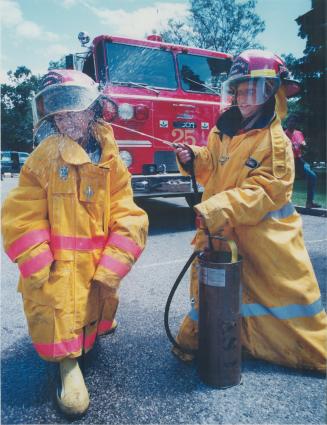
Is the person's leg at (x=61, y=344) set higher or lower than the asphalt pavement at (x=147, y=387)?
higher

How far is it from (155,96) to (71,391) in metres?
4.65

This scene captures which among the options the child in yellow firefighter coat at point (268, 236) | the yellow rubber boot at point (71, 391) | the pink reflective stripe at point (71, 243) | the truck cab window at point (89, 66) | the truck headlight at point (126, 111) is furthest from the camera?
the truck cab window at point (89, 66)

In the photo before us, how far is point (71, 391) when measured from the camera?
1881 mm

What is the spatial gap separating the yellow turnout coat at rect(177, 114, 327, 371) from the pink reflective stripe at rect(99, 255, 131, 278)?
1.95ft

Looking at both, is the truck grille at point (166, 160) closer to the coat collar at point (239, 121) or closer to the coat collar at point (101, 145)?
the coat collar at point (239, 121)

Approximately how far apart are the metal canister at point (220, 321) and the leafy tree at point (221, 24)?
995 inches

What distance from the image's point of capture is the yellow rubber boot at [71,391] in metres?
1.83

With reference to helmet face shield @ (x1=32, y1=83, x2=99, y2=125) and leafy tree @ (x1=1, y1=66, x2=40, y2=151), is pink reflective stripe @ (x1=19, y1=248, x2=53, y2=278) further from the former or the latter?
leafy tree @ (x1=1, y1=66, x2=40, y2=151)

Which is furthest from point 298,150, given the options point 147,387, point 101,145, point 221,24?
point 221,24

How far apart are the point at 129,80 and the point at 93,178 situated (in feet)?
12.6

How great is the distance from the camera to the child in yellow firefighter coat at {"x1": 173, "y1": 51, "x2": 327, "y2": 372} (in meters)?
2.08

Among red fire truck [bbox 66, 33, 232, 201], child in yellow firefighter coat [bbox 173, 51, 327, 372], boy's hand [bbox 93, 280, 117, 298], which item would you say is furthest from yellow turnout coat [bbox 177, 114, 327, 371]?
red fire truck [bbox 66, 33, 232, 201]

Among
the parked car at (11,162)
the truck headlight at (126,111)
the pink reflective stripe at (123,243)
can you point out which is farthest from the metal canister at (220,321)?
the parked car at (11,162)

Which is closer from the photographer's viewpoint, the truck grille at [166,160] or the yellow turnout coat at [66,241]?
the yellow turnout coat at [66,241]
